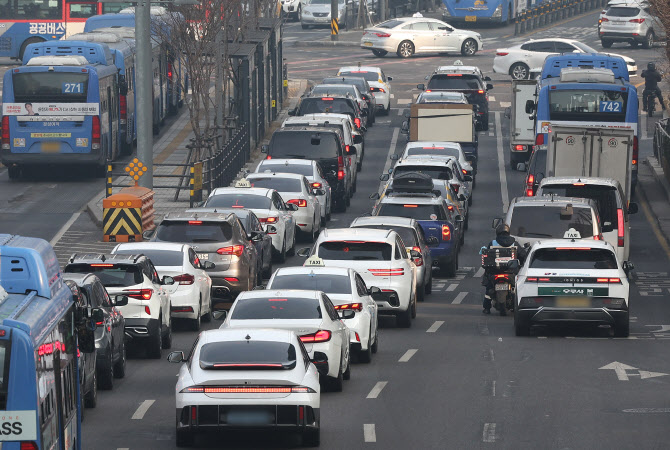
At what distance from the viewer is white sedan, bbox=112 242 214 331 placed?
24000 millimetres

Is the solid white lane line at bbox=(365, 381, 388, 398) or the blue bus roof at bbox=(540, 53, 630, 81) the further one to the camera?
the blue bus roof at bbox=(540, 53, 630, 81)

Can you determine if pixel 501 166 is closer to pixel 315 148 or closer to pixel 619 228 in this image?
pixel 315 148

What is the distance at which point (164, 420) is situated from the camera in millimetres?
17344

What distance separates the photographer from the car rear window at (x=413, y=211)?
3203 centimetres

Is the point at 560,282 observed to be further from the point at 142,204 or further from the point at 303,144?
the point at 303,144

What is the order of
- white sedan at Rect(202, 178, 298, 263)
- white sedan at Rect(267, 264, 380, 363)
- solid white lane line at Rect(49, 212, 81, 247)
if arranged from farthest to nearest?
solid white lane line at Rect(49, 212, 81, 247), white sedan at Rect(202, 178, 298, 263), white sedan at Rect(267, 264, 380, 363)

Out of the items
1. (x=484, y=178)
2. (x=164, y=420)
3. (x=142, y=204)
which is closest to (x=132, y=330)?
(x=164, y=420)

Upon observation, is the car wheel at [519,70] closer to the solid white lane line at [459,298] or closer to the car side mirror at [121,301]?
the solid white lane line at [459,298]

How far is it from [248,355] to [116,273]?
6886 millimetres

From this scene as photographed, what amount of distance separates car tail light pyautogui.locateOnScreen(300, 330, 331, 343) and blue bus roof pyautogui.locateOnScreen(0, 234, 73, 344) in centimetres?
617

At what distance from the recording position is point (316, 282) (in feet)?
70.2

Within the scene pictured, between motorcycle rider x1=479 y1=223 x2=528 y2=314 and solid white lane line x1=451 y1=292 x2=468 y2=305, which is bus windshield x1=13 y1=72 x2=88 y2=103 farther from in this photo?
motorcycle rider x1=479 y1=223 x2=528 y2=314

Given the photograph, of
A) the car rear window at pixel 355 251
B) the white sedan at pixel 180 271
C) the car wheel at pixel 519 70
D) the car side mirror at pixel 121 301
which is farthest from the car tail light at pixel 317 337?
the car wheel at pixel 519 70

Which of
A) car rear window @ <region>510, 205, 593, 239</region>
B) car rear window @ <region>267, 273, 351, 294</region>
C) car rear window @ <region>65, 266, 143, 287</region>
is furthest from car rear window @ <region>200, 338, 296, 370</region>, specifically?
car rear window @ <region>510, 205, 593, 239</region>
